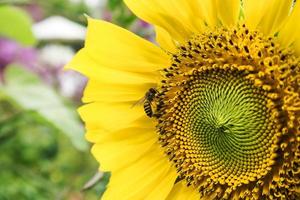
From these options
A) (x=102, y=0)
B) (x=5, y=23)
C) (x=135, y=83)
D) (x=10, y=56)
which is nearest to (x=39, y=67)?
(x=10, y=56)

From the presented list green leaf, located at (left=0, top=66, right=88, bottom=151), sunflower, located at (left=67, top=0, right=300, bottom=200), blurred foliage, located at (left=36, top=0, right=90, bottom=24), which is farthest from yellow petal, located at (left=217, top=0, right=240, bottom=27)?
blurred foliage, located at (left=36, top=0, right=90, bottom=24)

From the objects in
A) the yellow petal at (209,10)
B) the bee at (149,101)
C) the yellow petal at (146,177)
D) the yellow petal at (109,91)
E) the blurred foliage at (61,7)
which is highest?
the yellow petal at (209,10)

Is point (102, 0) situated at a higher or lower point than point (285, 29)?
lower

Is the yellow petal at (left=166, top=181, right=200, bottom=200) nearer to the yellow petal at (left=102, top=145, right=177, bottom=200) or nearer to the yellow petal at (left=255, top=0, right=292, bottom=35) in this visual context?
the yellow petal at (left=102, top=145, right=177, bottom=200)

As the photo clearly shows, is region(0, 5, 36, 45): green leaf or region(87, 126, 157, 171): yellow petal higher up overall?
region(87, 126, 157, 171): yellow petal

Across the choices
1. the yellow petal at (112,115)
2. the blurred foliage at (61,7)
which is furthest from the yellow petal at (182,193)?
the blurred foliage at (61,7)

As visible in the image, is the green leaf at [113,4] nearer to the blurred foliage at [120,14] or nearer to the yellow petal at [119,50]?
the blurred foliage at [120,14]

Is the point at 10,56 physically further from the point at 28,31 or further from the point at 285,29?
the point at 285,29
